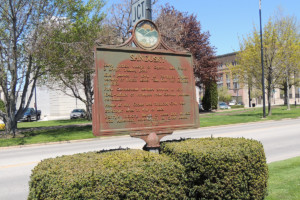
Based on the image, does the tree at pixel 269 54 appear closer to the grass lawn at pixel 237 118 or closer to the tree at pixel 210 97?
the grass lawn at pixel 237 118

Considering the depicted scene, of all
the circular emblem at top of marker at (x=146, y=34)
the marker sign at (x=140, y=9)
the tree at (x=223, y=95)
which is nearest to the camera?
the circular emblem at top of marker at (x=146, y=34)

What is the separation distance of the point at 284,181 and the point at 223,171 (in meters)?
2.55

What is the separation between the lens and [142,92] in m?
5.50

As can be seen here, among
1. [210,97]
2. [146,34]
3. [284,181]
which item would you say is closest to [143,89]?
[146,34]

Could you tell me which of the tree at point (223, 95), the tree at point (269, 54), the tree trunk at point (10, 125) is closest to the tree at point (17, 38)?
the tree trunk at point (10, 125)

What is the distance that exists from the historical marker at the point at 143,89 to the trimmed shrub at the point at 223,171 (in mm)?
988

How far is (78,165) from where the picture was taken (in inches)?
167

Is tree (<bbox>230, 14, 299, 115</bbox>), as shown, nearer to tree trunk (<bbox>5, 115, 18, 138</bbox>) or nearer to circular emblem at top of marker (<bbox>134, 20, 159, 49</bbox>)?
tree trunk (<bbox>5, 115, 18, 138</bbox>)

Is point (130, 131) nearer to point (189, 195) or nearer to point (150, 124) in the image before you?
point (150, 124)

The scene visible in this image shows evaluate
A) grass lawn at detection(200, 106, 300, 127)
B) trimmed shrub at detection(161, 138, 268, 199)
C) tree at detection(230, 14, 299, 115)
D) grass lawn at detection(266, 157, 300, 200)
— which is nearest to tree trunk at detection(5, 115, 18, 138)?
grass lawn at detection(200, 106, 300, 127)

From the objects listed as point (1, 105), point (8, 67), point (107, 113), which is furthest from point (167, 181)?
point (1, 105)

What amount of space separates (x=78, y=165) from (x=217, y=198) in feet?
7.05

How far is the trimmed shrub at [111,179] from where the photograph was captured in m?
3.66

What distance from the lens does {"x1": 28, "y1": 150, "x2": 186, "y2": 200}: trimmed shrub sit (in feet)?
12.0
